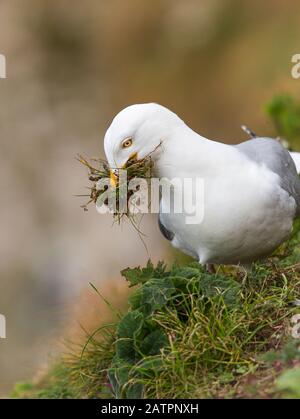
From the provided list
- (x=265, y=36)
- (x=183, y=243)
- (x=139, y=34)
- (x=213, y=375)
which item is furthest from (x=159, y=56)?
(x=213, y=375)

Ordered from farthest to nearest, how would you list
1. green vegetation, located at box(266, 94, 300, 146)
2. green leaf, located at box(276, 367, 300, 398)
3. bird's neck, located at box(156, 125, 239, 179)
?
green vegetation, located at box(266, 94, 300, 146) < bird's neck, located at box(156, 125, 239, 179) < green leaf, located at box(276, 367, 300, 398)

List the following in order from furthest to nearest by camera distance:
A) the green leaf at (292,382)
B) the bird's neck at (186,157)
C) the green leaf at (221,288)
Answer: the bird's neck at (186,157) → the green leaf at (221,288) → the green leaf at (292,382)

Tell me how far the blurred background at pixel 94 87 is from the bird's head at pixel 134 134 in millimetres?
4816

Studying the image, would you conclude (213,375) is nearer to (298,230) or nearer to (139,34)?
(298,230)

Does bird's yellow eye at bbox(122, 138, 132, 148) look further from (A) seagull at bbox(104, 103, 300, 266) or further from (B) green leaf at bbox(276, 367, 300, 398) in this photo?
(B) green leaf at bbox(276, 367, 300, 398)

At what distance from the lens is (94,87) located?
11.0 metres

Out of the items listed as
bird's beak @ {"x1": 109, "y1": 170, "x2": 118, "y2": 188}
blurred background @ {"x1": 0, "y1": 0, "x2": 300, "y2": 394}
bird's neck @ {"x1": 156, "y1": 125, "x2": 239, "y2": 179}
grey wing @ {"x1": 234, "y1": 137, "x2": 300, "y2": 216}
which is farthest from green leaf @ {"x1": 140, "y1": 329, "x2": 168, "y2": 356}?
blurred background @ {"x1": 0, "y1": 0, "x2": 300, "y2": 394}

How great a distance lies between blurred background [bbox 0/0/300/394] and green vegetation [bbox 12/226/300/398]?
479 centimetres

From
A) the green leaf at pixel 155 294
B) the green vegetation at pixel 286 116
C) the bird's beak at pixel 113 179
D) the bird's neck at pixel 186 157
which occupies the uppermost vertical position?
the green vegetation at pixel 286 116

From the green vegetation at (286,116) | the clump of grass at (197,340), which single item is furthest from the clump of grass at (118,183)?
the green vegetation at (286,116)

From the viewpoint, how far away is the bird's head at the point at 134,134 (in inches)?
157

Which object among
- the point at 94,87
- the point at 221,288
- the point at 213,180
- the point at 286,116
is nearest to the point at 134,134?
the point at 213,180

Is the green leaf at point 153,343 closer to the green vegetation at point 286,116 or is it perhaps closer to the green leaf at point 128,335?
the green leaf at point 128,335

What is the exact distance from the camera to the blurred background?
→ 9.45m
